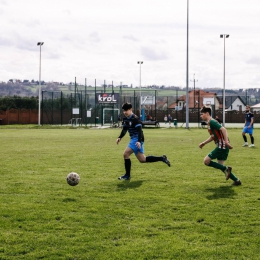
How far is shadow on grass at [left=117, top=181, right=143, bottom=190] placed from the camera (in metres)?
9.97

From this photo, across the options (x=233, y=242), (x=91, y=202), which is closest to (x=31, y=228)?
(x=91, y=202)

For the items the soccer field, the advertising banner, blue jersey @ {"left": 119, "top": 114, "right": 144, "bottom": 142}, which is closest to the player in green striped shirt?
the soccer field

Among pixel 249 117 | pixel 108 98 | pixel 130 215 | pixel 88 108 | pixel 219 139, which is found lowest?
pixel 130 215

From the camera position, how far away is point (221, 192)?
935cm

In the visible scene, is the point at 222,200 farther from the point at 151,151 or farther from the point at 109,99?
the point at 109,99

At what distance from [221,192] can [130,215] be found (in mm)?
2767

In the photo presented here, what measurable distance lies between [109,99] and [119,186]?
146 feet

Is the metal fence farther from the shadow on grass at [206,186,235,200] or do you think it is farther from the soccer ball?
the shadow on grass at [206,186,235,200]

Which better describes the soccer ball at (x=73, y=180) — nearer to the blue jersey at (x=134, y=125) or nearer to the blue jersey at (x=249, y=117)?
the blue jersey at (x=134, y=125)

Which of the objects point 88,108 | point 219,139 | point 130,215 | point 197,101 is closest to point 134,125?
point 219,139

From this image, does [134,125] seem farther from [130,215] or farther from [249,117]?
[249,117]

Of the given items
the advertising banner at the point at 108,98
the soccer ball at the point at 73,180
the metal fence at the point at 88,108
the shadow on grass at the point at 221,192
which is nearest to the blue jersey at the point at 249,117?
the shadow on grass at the point at 221,192

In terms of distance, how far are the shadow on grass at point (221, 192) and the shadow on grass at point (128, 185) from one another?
1631 millimetres

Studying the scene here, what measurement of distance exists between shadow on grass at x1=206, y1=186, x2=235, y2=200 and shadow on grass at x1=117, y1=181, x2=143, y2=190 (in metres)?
1.63
